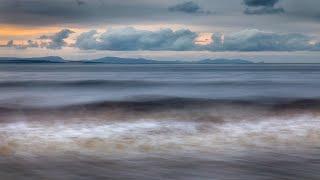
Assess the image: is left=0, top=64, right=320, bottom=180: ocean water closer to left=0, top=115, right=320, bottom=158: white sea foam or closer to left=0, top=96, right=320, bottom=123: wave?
left=0, top=115, right=320, bottom=158: white sea foam

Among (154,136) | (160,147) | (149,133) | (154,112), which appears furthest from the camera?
(154,112)

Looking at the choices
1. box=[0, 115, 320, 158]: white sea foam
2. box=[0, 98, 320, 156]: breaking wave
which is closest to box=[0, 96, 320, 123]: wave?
box=[0, 98, 320, 156]: breaking wave

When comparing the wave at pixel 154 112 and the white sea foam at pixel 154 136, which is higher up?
the white sea foam at pixel 154 136

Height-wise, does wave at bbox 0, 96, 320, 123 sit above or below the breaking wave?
below

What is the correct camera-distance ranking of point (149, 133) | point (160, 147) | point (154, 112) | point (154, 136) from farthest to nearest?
1. point (154, 112)
2. point (149, 133)
3. point (154, 136)
4. point (160, 147)

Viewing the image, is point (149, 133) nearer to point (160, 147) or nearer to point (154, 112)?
point (160, 147)

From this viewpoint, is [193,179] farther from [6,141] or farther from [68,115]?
[68,115]

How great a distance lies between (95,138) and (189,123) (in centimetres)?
443

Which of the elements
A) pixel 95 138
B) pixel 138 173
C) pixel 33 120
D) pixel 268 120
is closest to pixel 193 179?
pixel 138 173

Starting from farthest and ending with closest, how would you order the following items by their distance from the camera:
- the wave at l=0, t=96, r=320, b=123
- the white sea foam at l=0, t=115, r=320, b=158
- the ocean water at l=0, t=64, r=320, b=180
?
the wave at l=0, t=96, r=320, b=123 < the white sea foam at l=0, t=115, r=320, b=158 < the ocean water at l=0, t=64, r=320, b=180

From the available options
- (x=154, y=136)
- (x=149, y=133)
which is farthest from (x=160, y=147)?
(x=149, y=133)

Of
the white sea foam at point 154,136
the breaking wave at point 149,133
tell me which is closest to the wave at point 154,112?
the breaking wave at point 149,133

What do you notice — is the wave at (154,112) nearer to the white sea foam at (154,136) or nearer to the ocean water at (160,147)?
the ocean water at (160,147)

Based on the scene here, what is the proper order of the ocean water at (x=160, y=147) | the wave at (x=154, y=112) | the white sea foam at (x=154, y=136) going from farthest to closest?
the wave at (x=154, y=112) < the white sea foam at (x=154, y=136) < the ocean water at (x=160, y=147)
